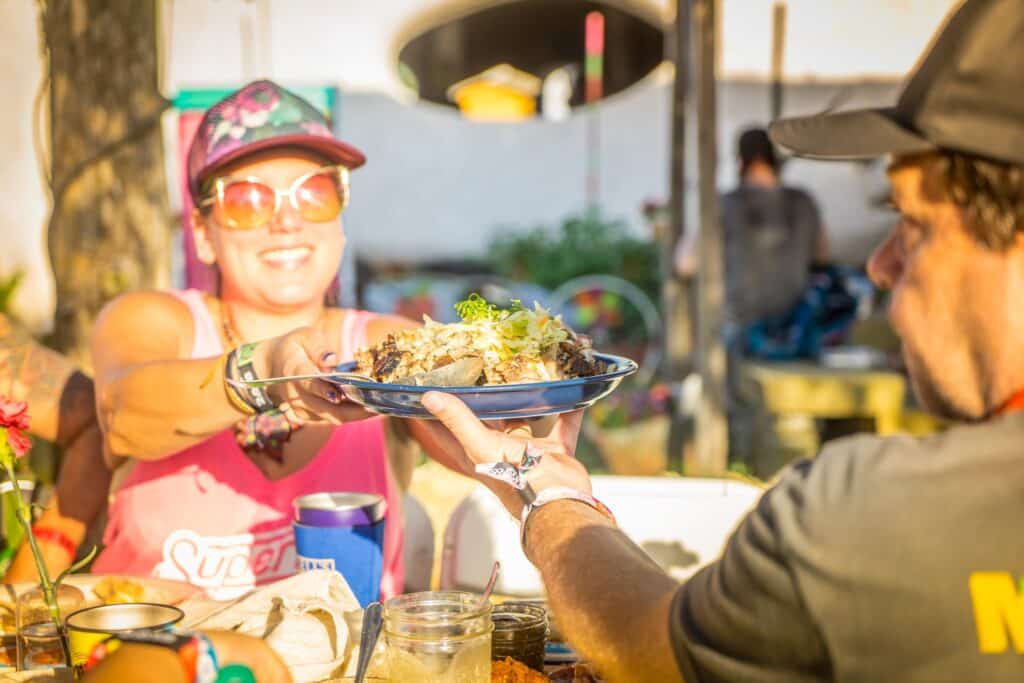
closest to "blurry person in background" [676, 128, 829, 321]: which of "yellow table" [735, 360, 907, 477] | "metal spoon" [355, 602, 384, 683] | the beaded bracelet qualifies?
"yellow table" [735, 360, 907, 477]

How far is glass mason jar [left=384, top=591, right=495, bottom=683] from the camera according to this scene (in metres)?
1.69

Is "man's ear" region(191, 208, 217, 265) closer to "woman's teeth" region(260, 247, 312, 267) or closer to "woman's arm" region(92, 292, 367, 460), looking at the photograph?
"woman's teeth" region(260, 247, 312, 267)

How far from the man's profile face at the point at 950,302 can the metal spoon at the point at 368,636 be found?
958 mm

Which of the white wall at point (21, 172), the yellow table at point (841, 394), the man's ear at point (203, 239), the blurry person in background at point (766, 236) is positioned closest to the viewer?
the man's ear at point (203, 239)

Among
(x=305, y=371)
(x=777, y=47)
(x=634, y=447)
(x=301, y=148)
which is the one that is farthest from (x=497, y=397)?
(x=777, y=47)

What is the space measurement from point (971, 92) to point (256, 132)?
1.86 meters

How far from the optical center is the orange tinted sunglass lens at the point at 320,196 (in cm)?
276

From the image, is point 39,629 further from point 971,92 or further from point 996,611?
point 971,92

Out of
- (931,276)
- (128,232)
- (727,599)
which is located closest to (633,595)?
(727,599)

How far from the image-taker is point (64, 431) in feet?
10.0

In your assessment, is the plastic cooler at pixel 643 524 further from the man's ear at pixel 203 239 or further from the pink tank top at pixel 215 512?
the man's ear at pixel 203 239

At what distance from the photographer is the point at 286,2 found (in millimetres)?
10320

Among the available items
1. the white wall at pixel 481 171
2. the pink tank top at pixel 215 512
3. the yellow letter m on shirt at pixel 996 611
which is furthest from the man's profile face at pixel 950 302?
the white wall at pixel 481 171

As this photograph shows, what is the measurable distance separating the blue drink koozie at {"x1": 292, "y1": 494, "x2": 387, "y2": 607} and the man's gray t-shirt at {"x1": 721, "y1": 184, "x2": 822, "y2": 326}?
267 inches
